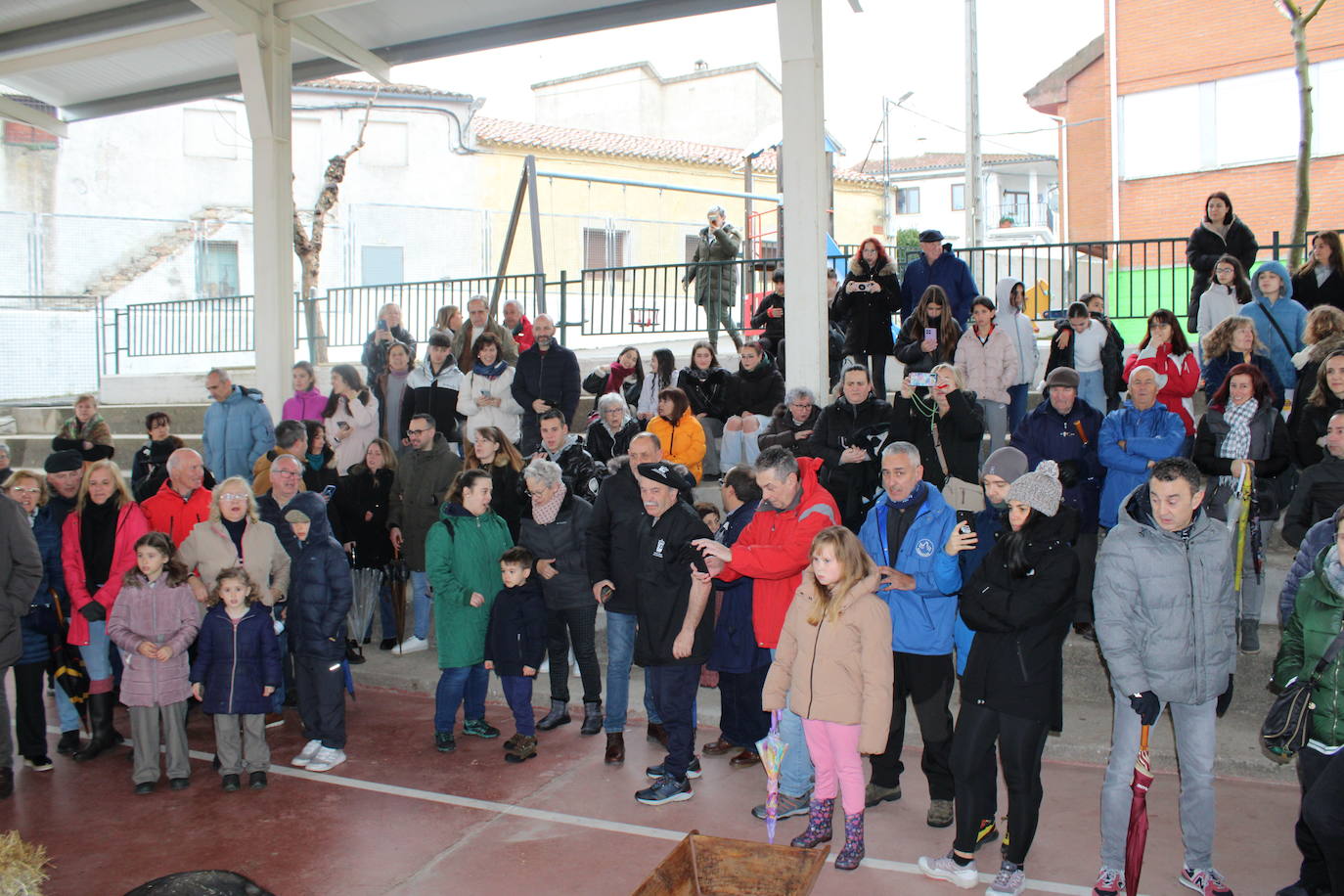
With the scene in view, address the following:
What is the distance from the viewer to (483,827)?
18.9 ft

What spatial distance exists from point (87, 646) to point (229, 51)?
7.48 metres

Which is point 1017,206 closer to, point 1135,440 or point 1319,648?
point 1135,440

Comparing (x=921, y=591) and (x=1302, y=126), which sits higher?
(x=1302, y=126)

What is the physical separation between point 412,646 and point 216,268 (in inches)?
713

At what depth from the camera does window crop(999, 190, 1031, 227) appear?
44.6 m

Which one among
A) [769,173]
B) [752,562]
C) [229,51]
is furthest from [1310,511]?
[769,173]

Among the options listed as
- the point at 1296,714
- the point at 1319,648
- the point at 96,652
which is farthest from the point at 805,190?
the point at 96,652

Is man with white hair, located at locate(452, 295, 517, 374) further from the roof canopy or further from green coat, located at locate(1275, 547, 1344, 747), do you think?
green coat, located at locate(1275, 547, 1344, 747)

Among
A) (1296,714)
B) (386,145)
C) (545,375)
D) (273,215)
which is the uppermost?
(386,145)

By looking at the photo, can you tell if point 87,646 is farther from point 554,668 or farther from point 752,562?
point 752,562

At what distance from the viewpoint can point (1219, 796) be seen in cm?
580

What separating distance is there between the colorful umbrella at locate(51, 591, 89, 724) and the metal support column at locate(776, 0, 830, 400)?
5295mm

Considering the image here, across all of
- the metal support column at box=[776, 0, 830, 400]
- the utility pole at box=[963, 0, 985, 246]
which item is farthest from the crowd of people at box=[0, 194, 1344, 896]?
the utility pole at box=[963, 0, 985, 246]

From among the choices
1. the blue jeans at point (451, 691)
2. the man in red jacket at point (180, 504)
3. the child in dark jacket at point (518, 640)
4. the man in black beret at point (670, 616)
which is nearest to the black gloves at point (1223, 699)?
the man in black beret at point (670, 616)
